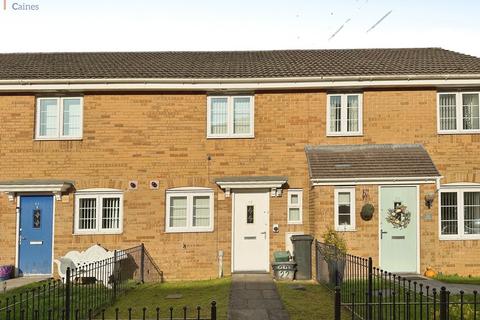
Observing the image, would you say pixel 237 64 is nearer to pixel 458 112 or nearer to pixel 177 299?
pixel 458 112

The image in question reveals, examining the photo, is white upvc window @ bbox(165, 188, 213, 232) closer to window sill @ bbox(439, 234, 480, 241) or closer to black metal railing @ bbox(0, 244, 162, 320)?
black metal railing @ bbox(0, 244, 162, 320)

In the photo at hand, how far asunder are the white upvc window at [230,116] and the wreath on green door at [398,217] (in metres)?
4.66

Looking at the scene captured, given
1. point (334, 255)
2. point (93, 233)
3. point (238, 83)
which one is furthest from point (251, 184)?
point (93, 233)

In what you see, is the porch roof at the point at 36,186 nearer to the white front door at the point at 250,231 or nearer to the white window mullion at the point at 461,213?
the white front door at the point at 250,231

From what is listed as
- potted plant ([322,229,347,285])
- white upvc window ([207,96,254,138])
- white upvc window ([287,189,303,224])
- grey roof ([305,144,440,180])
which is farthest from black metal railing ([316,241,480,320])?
white upvc window ([207,96,254,138])

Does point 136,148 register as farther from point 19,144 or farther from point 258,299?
point 258,299

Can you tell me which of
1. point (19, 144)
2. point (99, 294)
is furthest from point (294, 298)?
point (19, 144)

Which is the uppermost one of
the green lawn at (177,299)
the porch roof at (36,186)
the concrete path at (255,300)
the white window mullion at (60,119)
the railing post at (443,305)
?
the white window mullion at (60,119)

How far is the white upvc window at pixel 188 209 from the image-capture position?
16.1 m

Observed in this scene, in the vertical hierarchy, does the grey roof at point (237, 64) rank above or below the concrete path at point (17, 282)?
above

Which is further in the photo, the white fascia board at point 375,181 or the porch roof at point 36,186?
the porch roof at point 36,186

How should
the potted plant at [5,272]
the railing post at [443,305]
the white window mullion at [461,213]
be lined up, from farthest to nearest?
1. the white window mullion at [461,213]
2. the potted plant at [5,272]
3. the railing post at [443,305]

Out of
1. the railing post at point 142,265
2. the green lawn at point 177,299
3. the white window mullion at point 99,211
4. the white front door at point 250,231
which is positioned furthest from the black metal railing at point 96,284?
the white front door at point 250,231

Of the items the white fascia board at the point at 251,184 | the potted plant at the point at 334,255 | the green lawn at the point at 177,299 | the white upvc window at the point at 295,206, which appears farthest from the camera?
the white upvc window at the point at 295,206
